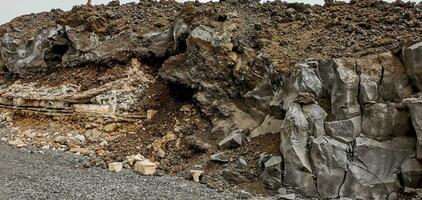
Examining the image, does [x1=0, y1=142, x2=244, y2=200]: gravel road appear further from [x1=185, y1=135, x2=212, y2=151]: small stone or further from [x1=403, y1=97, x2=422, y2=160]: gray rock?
[x1=403, y1=97, x2=422, y2=160]: gray rock

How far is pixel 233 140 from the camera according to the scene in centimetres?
1736

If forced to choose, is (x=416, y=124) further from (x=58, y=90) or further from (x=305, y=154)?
(x=58, y=90)

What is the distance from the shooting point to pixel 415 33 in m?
16.8

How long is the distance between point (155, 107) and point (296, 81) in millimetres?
8482

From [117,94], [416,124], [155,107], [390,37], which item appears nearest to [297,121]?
[416,124]

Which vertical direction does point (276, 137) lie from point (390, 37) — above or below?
below

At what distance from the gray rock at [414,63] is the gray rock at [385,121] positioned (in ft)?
3.66

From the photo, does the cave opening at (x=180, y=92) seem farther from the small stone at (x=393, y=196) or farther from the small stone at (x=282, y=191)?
the small stone at (x=393, y=196)

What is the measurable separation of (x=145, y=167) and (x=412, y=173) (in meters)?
9.37

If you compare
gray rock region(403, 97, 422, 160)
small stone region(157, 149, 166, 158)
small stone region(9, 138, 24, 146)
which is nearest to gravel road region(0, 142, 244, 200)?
small stone region(157, 149, 166, 158)

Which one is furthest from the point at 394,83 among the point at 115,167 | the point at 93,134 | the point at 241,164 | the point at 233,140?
the point at 93,134

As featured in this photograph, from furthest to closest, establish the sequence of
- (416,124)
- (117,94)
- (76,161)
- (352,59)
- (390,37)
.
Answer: (117,94) → (76,161) → (390,37) → (352,59) → (416,124)

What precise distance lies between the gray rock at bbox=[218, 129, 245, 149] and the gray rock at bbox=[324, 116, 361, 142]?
3726mm

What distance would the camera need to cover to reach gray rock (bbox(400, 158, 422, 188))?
13586 millimetres
